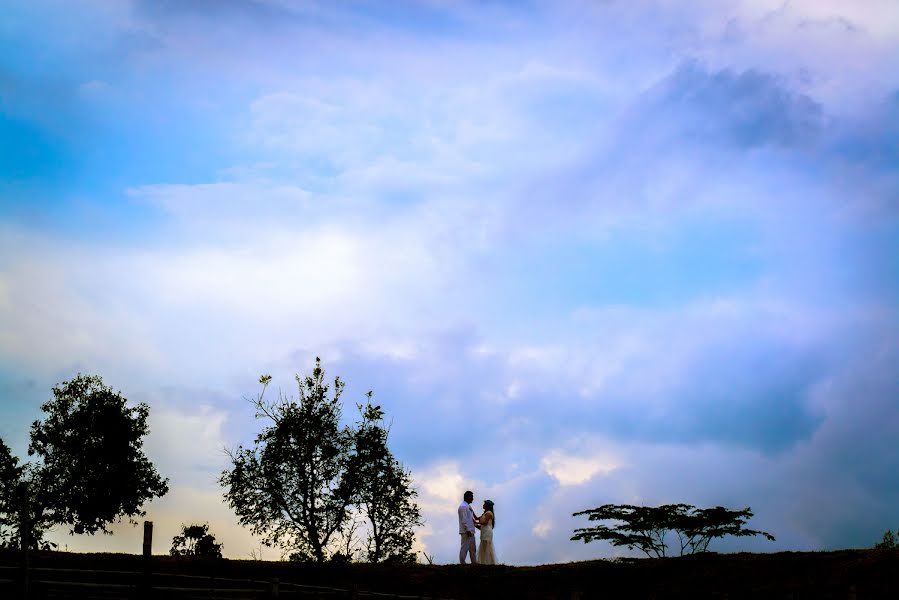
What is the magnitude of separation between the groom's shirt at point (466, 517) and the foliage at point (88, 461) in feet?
73.8

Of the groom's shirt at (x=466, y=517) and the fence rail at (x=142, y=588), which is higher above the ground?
the groom's shirt at (x=466, y=517)

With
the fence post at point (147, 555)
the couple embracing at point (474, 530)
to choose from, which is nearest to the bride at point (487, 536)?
the couple embracing at point (474, 530)

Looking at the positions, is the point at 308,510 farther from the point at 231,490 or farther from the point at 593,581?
the point at 593,581

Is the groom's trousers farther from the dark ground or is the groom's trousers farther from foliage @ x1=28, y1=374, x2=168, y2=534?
foliage @ x1=28, y1=374, x2=168, y2=534

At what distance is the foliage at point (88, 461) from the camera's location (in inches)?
1844

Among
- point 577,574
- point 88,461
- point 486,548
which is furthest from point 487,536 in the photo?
point 88,461

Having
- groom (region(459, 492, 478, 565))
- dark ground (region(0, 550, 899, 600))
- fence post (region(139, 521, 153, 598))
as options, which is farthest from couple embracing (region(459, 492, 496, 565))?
fence post (region(139, 521, 153, 598))

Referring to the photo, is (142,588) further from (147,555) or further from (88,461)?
(88,461)

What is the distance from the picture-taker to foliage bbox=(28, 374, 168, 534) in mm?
46844

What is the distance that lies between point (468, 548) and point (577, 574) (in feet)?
12.5

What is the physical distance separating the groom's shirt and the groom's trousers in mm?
252

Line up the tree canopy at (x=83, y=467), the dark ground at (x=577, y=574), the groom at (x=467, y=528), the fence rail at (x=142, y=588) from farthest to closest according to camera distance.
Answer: the tree canopy at (x=83, y=467) → the groom at (x=467, y=528) → the dark ground at (x=577, y=574) → the fence rail at (x=142, y=588)

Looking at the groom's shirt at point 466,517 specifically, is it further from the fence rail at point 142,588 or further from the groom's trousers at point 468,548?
the fence rail at point 142,588

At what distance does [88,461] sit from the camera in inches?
1853
